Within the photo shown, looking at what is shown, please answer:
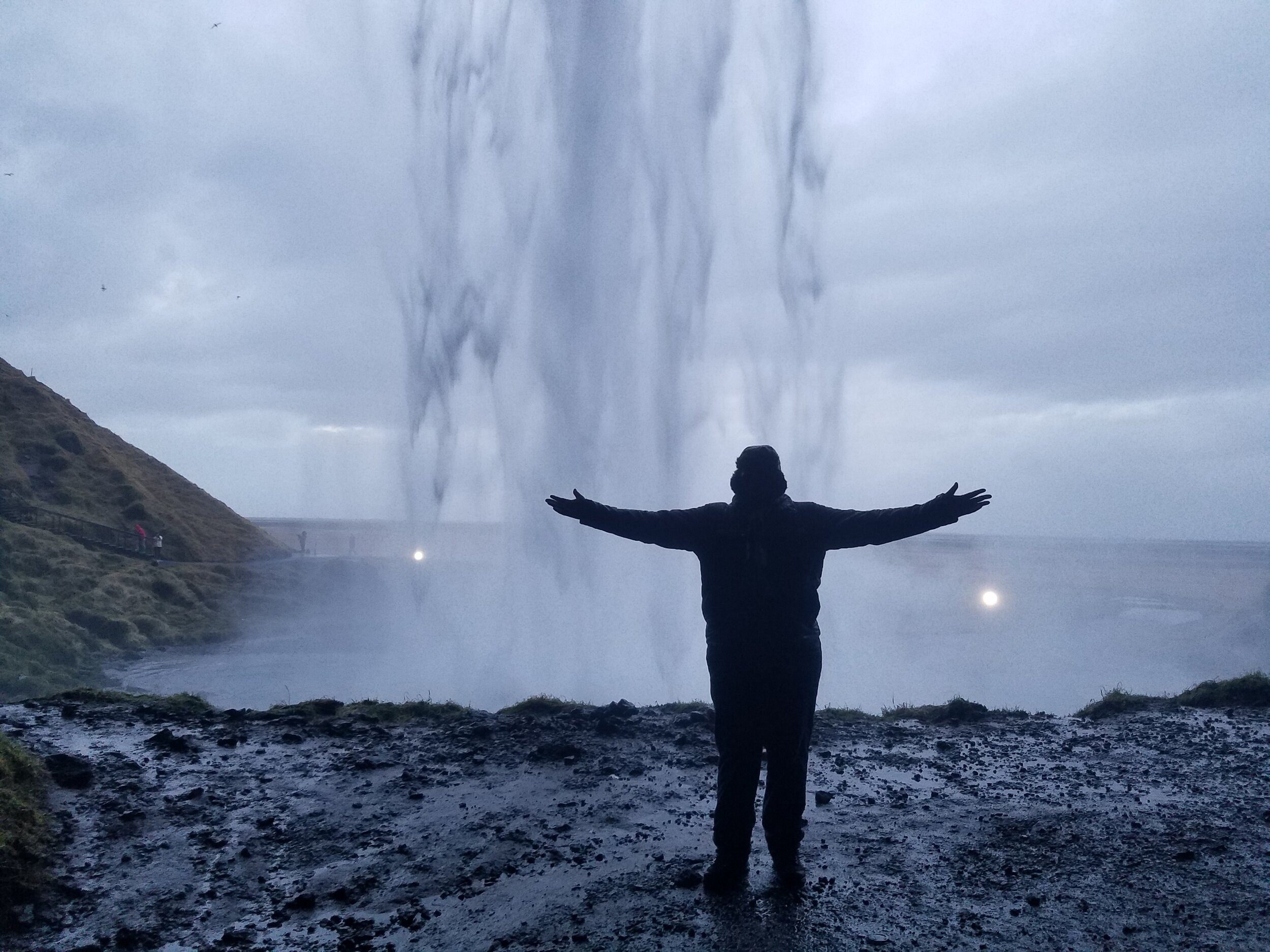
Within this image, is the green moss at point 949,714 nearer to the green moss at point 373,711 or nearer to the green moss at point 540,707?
the green moss at point 540,707

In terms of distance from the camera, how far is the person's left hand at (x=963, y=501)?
19.6 feet

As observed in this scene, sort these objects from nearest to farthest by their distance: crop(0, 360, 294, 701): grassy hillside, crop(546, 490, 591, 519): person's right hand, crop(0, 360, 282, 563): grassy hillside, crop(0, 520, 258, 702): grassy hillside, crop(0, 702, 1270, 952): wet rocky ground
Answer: crop(0, 702, 1270, 952): wet rocky ground < crop(546, 490, 591, 519): person's right hand < crop(0, 520, 258, 702): grassy hillside < crop(0, 360, 294, 701): grassy hillside < crop(0, 360, 282, 563): grassy hillside

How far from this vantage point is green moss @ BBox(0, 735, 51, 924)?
5.92m

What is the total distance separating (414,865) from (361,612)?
38.5 meters

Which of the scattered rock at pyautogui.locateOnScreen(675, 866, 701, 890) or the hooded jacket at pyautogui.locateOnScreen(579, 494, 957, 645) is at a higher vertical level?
the hooded jacket at pyautogui.locateOnScreen(579, 494, 957, 645)

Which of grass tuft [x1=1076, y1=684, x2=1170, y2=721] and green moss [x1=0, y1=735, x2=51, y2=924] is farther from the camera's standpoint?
grass tuft [x1=1076, y1=684, x2=1170, y2=721]

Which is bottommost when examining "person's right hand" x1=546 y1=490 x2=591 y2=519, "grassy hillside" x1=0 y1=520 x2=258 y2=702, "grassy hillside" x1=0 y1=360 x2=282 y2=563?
"grassy hillside" x1=0 y1=520 x2=258 y2=702

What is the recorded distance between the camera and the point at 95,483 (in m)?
44.4

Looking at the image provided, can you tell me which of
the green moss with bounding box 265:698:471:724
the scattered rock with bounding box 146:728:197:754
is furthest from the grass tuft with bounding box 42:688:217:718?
the scattered rock with bounding box 146:728:197:754

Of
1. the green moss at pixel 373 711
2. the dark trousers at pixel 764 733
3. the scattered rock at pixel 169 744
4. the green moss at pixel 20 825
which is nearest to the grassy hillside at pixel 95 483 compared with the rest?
the green moss at pixel 373 711

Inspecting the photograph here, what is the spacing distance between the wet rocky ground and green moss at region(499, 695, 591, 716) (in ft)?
3.21

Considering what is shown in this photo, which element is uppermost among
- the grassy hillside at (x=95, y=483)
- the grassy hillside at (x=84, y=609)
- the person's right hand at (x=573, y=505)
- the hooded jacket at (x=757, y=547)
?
the grassy hillside at (x=95, y=483)

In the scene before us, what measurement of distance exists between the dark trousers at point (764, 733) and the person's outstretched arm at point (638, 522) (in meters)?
0.98

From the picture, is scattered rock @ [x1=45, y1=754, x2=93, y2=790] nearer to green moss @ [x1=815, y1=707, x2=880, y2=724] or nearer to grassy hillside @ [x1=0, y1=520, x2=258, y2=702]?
green moss @ [x1=815, y1=707, x2=880, y2=724]
